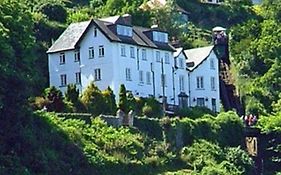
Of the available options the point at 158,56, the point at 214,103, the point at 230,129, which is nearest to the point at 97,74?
the point at 158,56

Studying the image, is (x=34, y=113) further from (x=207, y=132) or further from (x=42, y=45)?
(x=42, y=45)

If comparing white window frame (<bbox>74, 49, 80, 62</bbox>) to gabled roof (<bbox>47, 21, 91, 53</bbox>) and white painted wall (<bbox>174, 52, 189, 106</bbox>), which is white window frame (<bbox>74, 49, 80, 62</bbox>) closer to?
gabled roof (<bbox>47, 21, 91, 53</bbox>)

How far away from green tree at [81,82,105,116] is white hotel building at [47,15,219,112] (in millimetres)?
7079

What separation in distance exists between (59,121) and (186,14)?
2167 inches

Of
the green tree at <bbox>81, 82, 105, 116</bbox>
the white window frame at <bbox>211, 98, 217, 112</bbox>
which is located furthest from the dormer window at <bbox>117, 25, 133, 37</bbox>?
the green tree at <bbox>81, 82, 105, 116</bbox>

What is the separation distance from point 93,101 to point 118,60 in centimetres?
874

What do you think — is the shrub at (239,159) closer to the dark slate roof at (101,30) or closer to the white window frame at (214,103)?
the dark slate roof at (101,30)

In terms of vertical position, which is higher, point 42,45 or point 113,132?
point 42,45

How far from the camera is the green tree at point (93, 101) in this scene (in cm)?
7831

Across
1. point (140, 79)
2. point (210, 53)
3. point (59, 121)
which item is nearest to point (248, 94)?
point (210, 53)

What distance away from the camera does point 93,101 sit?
78.4 m

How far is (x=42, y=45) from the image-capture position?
93.7 m

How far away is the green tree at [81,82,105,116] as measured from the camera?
78.3 m

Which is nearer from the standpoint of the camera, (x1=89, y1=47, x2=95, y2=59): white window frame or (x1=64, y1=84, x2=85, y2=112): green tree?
(x1=64, y1=84, x2=85, y2=112): green tree
